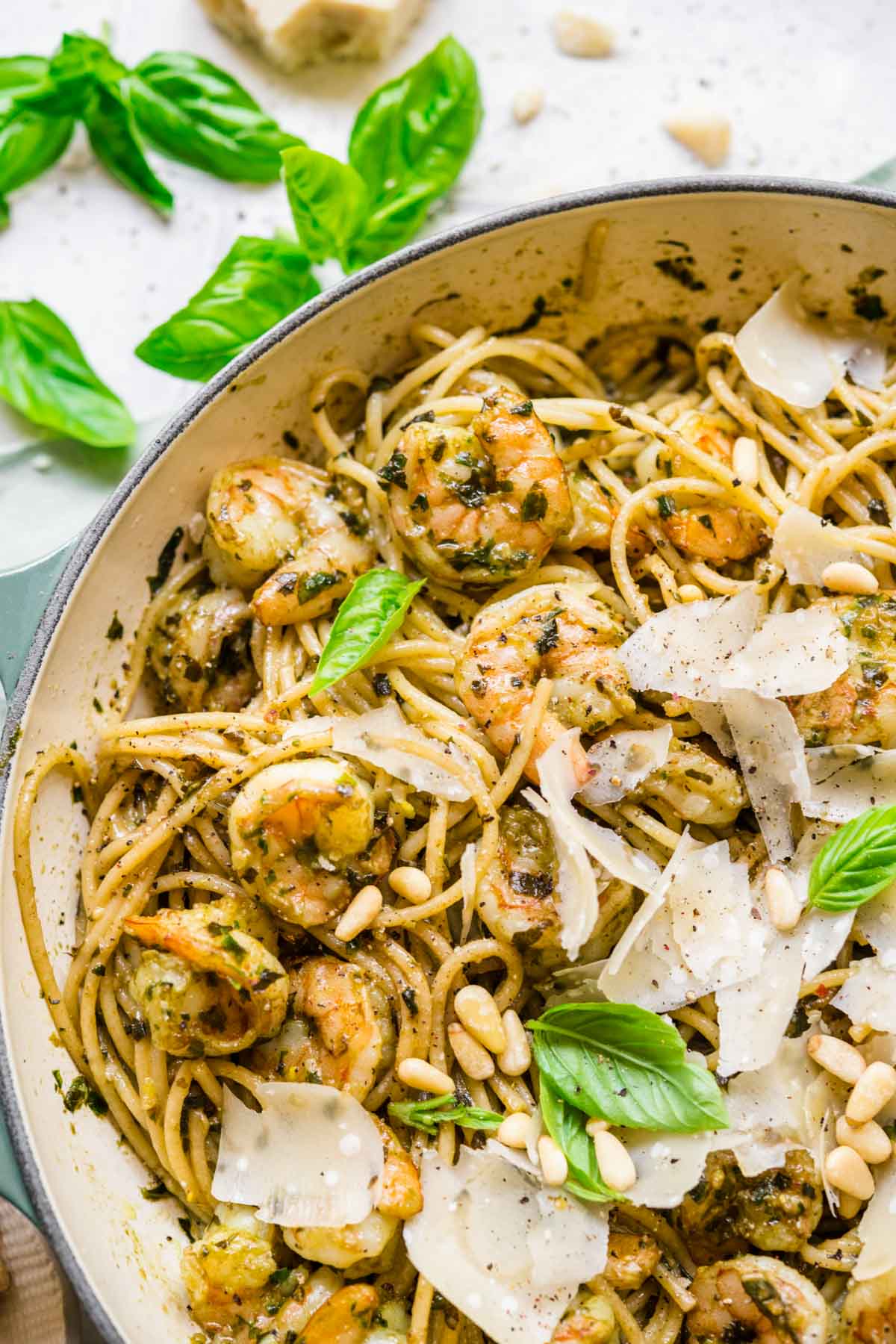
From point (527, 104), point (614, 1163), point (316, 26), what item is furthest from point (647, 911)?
point (316, 26)

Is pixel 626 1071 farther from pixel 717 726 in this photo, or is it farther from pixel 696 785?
pixel 717 726

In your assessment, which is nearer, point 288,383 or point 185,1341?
point 185,1341

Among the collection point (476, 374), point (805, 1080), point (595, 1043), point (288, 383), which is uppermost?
point (288, 383)

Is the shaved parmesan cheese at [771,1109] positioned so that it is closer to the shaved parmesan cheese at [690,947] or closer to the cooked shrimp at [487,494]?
the shaved parmesan cheese at [690,947]

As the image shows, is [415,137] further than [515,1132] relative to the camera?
Yes

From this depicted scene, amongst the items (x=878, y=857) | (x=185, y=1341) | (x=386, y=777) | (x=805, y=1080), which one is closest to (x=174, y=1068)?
(x=185, y=1341)

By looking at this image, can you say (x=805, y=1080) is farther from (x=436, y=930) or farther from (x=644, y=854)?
(x=436, y=930)

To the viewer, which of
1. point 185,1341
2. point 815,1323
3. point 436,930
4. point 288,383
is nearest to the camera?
point 815,1323
